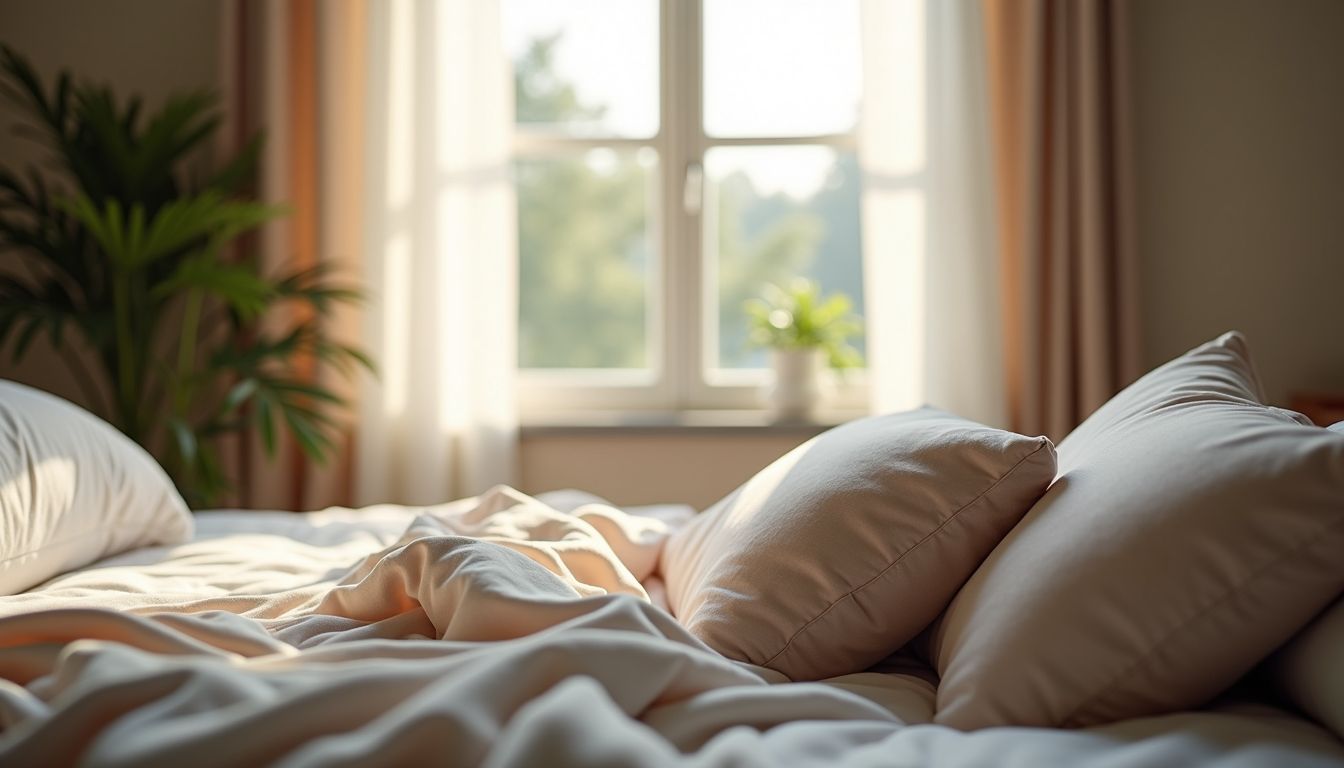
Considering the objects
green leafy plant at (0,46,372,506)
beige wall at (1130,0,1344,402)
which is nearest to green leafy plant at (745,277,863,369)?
beige wall at (1130,0,1344,402)

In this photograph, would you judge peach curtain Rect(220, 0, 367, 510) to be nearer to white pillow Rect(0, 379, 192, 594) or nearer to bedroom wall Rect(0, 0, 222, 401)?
bedroom wall Rect(0, 0, 222, 401)

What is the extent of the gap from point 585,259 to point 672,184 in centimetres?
37

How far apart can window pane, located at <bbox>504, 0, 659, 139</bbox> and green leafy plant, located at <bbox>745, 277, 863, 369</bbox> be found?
2.24 feet

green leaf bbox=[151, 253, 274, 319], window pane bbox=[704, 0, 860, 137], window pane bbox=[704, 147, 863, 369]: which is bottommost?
green leaf bbox=[151, 253, 274, 319]

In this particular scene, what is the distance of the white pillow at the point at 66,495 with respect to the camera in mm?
1476

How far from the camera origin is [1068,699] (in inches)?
38.3

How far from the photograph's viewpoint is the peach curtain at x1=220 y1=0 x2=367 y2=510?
10.9 feet

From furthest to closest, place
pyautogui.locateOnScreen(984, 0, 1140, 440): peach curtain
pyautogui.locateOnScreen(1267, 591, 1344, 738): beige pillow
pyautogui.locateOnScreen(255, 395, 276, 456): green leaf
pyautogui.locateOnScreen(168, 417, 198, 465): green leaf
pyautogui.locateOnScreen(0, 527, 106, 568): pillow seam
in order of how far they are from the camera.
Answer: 1. pyautogui.locateOnScreen(984, 0, 1140, 440): peach curtain
2. pyautogui.locateOnScreen(255, 395, 276, 456): green leaf
3. pyautogui.locateOnScreen(168, 417, 198, 465): green leaf
4. pyautogui.locateOnScreen(0, 527, 106, 568): pillow seam
5. pyautogui.locateOnScreen(1267, 591, 1344, 738): beige pillow

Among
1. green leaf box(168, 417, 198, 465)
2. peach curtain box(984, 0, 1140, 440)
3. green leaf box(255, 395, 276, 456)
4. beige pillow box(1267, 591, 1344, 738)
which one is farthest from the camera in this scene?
peach curtain box(984, 0, 1140, 440)

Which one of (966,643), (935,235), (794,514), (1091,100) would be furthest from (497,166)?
(966,643)

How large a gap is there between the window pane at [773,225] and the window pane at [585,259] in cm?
23

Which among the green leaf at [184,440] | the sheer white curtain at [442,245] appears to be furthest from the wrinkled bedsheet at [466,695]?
the sheer white curtain at [442,245]

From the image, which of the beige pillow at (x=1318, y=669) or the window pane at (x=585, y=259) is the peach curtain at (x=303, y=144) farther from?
the beige pillow at (x=1318, y=669)

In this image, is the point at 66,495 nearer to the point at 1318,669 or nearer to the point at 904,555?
the point at 904,555
